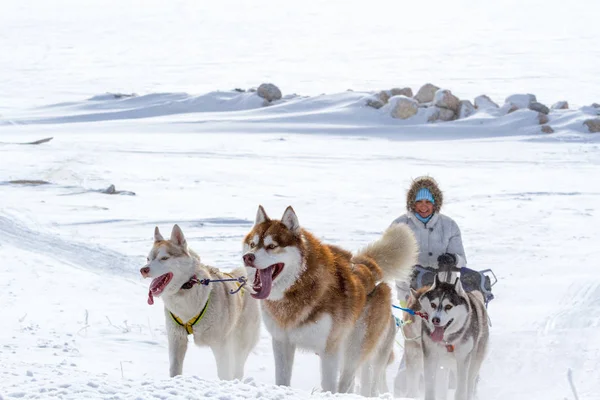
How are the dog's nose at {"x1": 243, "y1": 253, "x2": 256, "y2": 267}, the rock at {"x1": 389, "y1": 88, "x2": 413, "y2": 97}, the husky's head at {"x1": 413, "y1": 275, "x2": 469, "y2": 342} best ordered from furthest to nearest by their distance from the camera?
the rock at {"x1": 389, "y1": 88, "x2": 413, "y2": 97} → the husky's head at {"x1": 413, "y1": 275, "x2": 469, "y2": 342} → the dog's nose at {"x1": 243, "y1": 253, "x2": 256, "y2": 267}

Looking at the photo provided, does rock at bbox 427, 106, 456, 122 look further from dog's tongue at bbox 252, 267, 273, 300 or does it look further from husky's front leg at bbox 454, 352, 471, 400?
dog's tongue at bbox 252, 267, 273, 300

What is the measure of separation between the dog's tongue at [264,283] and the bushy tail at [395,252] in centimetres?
91

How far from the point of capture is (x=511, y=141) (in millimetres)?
25422

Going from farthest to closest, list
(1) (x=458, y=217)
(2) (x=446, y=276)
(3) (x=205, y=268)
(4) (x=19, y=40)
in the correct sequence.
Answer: (4) (x=19, y=40)
(1) (x=458, y=217)
(3) (x=205, y=268)
(2) (x=446, y=276)

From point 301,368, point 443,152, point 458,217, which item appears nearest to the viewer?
point 301,368

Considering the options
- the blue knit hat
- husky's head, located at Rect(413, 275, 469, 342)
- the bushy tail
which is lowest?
husky's head, located at Rect(413, 275, 469, 342)

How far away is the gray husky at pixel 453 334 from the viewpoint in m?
4.13

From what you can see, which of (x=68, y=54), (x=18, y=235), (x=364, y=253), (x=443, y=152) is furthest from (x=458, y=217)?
(x=68, y=54)

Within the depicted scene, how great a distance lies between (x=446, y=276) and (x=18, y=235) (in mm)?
6665

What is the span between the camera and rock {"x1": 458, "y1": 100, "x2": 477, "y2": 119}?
3014cm

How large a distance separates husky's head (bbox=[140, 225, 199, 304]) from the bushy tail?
0.95m

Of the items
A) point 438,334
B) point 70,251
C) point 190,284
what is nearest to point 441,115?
point 70,251

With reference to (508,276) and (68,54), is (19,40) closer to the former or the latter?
(68,54)

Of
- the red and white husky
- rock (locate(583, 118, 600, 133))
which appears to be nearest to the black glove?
the red and white husky
